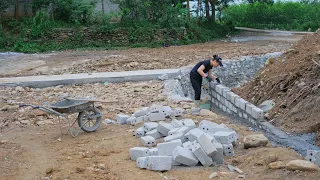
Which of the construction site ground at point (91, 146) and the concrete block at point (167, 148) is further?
the concrete block at point (167, 148)

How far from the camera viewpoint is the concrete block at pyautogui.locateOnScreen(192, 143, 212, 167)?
224 inches

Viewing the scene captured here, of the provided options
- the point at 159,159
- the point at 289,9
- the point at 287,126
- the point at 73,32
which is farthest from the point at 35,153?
the point at 289,9

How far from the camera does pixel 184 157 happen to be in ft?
18.5

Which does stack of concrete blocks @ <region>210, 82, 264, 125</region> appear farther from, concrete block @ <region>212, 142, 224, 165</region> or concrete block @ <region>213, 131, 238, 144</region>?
concrete block @ <region>212, 142, 224, 165</region>

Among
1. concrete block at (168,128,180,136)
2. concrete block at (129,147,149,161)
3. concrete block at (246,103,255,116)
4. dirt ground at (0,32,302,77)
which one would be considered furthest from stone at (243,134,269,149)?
dirt ground at (0,32,302,77)

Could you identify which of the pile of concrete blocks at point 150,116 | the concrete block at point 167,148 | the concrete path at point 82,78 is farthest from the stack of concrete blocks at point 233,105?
the concrete block at point 167,148

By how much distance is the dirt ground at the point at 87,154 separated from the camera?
5.49 meters

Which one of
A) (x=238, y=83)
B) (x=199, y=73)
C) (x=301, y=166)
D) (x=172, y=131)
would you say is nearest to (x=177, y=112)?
(x=172, y=131)

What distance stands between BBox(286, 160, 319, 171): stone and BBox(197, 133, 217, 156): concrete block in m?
0.96

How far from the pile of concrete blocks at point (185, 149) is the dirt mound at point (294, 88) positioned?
2375mm

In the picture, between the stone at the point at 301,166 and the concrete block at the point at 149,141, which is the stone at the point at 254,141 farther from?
the concrete block at the point at 149,141

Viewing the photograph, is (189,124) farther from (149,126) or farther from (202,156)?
(202,156)

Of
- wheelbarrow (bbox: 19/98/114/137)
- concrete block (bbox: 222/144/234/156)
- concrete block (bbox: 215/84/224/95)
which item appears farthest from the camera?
concrete block (bbox: 215/84/224/95)

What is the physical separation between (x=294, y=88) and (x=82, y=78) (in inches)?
220
